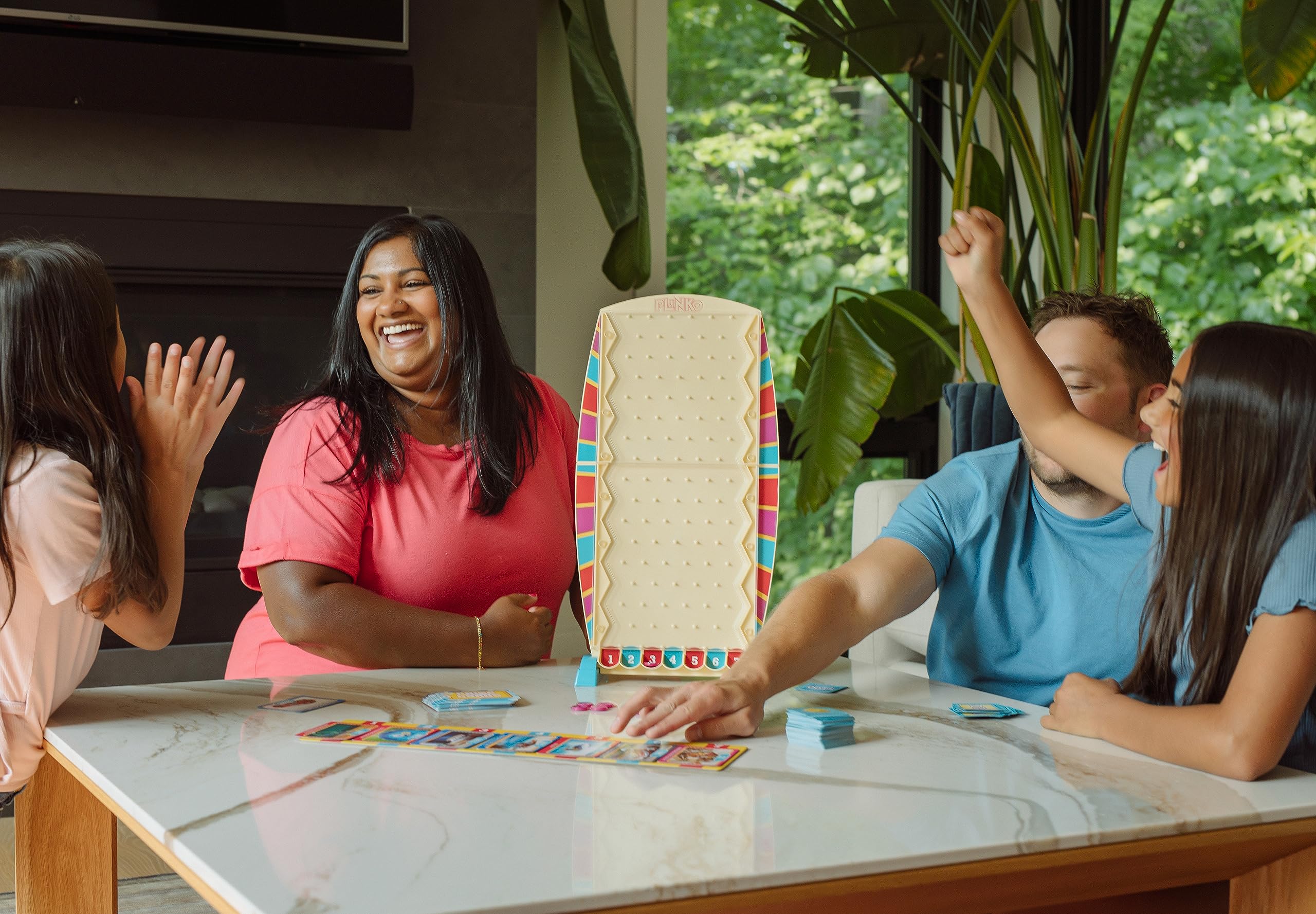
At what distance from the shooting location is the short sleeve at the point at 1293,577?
40.2 inches

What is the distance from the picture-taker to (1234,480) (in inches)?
43.5

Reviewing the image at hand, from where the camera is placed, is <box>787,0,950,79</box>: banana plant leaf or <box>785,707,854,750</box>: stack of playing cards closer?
<box>785,707,854,750</box>: stack of playing cards

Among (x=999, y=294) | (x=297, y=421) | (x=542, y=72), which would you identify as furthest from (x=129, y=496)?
(x=542, y=72)

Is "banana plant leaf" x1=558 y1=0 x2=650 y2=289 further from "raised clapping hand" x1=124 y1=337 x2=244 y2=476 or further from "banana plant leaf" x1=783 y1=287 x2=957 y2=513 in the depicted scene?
"raised clapping hand" x1=124 y1=337 x2=244 y2=476

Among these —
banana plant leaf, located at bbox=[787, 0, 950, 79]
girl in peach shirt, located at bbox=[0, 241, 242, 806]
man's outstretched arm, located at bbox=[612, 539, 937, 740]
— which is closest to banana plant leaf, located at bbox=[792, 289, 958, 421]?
banana plant leaf, located at bbox=[787, 0, 950, 79]

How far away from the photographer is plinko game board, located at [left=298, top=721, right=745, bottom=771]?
3.29 feet

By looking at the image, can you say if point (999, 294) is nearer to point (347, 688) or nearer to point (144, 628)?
point (347, 688)

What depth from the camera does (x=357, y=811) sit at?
0.84 metres

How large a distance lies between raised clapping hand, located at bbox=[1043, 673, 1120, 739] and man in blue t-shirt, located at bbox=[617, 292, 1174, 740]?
0.84 feet

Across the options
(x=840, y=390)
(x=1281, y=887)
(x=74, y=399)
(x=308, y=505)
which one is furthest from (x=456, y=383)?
(x=840, y=390)

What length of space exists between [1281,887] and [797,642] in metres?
0.50

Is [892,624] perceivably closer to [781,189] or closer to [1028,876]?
[1028,876]

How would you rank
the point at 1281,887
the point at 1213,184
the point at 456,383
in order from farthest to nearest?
the point at 1213,184 < the point at 456,383 < the point at 1281,887

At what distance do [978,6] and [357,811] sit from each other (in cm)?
318
